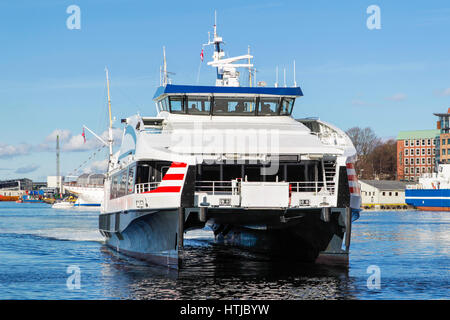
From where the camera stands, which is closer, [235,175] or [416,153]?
[235,175]

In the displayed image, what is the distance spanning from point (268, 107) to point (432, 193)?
302 feet

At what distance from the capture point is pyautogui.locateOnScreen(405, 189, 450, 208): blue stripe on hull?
114m

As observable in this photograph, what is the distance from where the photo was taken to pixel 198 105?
2930 cm

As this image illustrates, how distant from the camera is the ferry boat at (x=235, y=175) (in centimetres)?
2431

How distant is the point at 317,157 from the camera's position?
25.1 m

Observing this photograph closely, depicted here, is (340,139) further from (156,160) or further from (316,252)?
(156,160)

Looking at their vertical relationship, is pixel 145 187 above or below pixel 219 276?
above

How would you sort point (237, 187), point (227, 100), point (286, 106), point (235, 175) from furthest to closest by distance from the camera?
1. point (286, 106)
2. point (227, 100)
3. point (235, 175)
4. point (237, 187)

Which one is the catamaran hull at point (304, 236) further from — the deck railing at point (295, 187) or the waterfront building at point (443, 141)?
the waterfront building at point (443, 141)

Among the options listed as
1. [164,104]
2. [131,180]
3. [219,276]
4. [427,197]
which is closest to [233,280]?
[219,276]

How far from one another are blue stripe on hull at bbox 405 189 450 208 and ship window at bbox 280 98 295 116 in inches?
3503

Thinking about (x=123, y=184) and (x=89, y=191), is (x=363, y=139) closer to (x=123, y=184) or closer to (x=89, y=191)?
(x=89, y=191)
